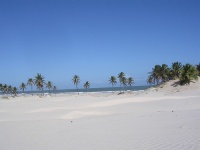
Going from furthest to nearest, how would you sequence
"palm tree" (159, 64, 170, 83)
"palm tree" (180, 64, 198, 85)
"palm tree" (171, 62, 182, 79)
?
"palm tree" (159, 64, 170, 83) < "palm tree" (171, 62, 182, 79) < "palm tree" (180, 64, 198, 85)

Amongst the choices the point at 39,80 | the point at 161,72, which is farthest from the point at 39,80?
the point at 161,72

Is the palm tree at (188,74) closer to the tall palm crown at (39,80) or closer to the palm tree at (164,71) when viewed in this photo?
the palm tree at (164,71)

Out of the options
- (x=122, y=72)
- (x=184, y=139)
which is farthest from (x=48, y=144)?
(x=122, y=72)

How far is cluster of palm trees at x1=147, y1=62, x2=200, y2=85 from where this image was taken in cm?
6047

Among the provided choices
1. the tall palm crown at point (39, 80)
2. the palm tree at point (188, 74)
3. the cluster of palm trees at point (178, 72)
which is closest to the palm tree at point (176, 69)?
the cluster of palm trees at point (178, 72)

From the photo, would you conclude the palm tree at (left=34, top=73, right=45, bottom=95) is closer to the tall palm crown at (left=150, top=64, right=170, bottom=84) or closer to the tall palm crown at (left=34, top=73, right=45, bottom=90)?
the tall palm crown at (left=34, top=73, right=45, bottom=90)

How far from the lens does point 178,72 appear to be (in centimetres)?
7631

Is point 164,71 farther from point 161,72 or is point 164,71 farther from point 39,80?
point 39,80

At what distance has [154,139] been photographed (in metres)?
9.59

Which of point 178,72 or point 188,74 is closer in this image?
point 188,74

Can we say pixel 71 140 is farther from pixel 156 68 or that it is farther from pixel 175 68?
pixel 156 68

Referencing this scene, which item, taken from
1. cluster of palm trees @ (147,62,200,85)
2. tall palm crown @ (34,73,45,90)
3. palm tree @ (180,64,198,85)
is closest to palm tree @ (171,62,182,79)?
cluster of palm trees @ (147,62,200,85)

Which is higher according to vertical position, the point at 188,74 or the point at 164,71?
the point at 164,71

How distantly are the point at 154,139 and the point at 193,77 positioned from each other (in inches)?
2221
